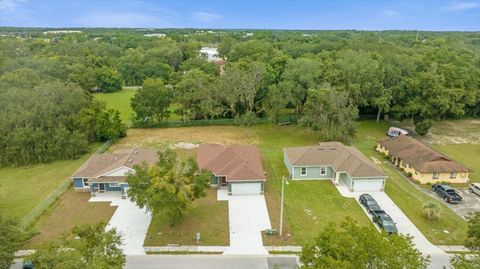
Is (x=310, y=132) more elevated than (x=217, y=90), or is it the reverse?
(x=217, y=90)

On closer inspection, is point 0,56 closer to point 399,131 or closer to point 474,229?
point 399,131

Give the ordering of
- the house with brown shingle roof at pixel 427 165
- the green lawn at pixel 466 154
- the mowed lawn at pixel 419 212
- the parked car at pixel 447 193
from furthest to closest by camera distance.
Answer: the green lawn at pixel 466 154 → the house with brown shingle roof at pixel 427 165 → the parked car at pixel 447 193 → the mowed lawn at pixel 419 212

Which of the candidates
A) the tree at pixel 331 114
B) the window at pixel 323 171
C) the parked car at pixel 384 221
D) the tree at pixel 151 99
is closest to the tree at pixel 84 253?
the parked car at pixel 384 221

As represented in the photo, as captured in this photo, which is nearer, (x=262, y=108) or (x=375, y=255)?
(x=375, y=255)

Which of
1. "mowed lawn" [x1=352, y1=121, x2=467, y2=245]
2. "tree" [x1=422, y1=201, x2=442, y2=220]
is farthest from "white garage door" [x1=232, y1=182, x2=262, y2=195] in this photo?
"tree" [x1=422, y1=201, x2=442, y2=220]

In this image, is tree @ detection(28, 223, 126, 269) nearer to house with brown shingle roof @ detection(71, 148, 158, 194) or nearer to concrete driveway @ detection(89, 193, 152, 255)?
concrete driveway @ detection(89, 193, 152, 255)

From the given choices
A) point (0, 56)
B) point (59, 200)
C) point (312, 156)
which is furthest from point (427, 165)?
point (0, 56)

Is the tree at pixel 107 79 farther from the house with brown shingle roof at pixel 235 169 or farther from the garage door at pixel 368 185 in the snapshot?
the garage door at pixel 368 185
